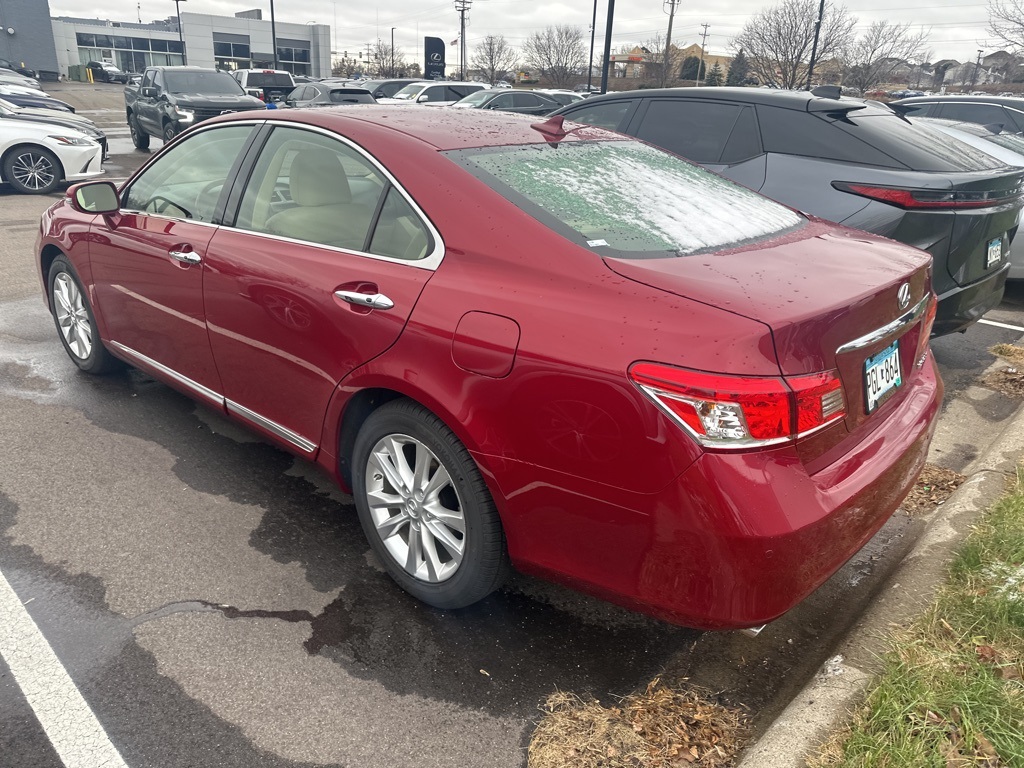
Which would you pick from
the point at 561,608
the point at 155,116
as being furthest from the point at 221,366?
the point at 155,116

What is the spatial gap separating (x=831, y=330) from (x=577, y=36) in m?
65.8

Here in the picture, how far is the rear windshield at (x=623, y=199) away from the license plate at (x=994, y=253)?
1.95 m

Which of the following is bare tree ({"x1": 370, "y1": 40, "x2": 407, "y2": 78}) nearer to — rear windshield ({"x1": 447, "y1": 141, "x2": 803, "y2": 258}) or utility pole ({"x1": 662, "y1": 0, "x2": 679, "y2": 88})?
utility pole ({"x1": 662, "y1": 0, "x2": 679, "y2": 88})

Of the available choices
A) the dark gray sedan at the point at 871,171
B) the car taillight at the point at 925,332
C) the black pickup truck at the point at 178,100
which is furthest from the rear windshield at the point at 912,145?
the black pickup truck at the point at 178,100

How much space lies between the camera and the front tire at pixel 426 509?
7.94ft

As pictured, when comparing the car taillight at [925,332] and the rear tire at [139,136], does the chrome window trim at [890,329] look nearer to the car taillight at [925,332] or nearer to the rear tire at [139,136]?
the car taillight at [925,332]

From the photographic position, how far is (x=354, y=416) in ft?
9.21

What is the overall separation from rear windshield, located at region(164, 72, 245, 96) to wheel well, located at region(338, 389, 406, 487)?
1565 cm

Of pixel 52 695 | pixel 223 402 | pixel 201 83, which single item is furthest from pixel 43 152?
pixel 52 695

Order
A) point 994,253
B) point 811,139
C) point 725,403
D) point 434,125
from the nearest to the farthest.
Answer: point 725,403, point 434,125, point 994,253, point 811,139

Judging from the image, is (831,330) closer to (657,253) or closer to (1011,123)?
(657,253)

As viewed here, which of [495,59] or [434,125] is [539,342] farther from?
[495,59]

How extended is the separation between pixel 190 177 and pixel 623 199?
84.8 inches

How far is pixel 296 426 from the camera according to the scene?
3.05 metres
